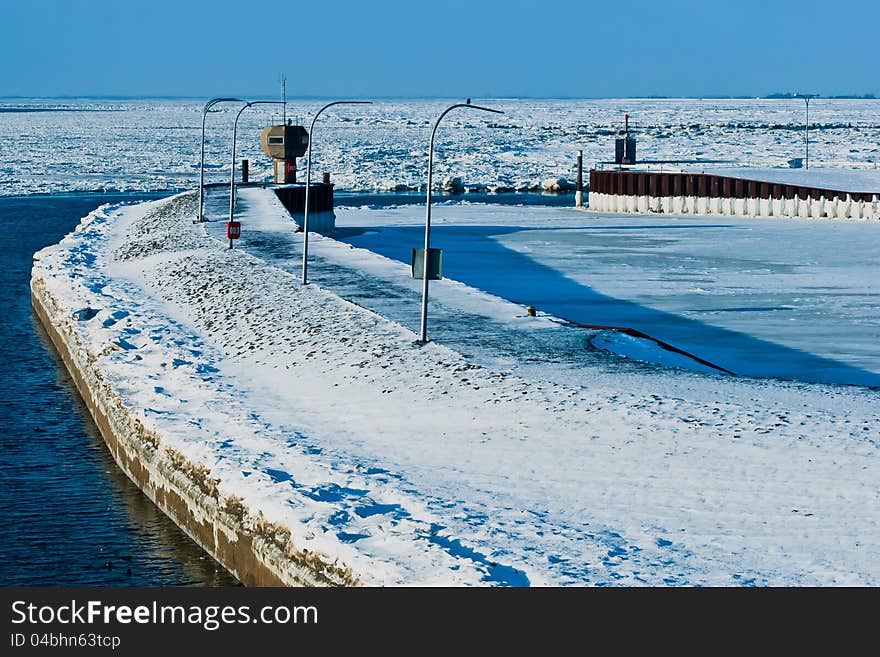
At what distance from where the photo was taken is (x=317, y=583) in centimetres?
1427

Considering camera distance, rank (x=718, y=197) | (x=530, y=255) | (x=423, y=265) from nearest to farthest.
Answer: (x=423, y=265)
(x=530, y=255)
(x=718, y=197)

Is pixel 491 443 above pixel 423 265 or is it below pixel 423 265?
below

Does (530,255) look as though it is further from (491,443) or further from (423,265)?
(491,443)

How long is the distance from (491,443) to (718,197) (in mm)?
49394

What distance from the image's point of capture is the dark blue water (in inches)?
650

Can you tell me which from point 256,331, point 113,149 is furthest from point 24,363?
point 113,149

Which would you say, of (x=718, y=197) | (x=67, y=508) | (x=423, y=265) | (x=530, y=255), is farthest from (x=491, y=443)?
(x=718, y=197)

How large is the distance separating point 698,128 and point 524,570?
150m

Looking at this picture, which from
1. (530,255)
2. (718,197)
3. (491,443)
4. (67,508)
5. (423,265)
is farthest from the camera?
(718,197)

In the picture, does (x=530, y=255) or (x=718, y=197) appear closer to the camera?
(x=530, y=255)

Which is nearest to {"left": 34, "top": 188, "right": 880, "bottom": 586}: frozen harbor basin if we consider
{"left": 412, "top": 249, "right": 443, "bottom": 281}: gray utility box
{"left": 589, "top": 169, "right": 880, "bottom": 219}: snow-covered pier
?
{"left": 412, "top": 249, "right": 443, "bottom": 281}: gray utility box

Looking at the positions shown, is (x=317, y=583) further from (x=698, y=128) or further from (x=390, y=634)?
(x=698, y=128)

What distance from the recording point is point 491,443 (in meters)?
18.4

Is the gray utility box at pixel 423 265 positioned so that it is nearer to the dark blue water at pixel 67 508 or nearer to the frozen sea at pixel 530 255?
the frozen sea at pixel 530 255
